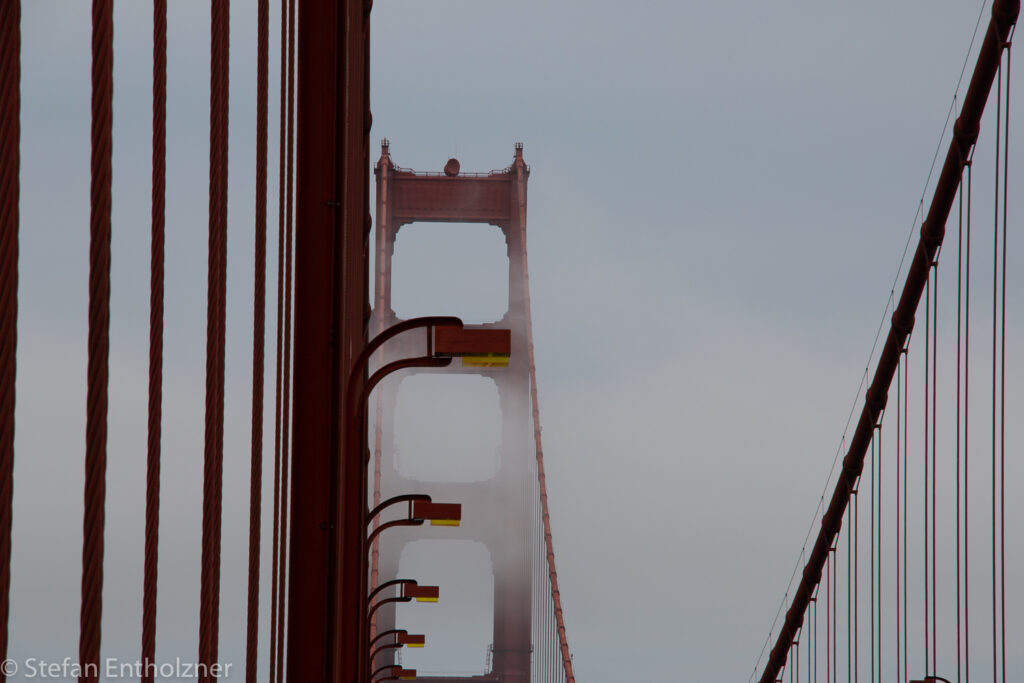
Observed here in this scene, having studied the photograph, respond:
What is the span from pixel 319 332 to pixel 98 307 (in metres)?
2.41

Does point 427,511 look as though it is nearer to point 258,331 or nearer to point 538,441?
point 258,331

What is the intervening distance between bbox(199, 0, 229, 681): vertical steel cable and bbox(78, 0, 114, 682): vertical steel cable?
26.4 inches

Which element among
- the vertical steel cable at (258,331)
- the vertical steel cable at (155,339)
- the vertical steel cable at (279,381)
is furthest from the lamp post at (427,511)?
the vertical steel cable at (155,339)

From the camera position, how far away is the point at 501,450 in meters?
25.7

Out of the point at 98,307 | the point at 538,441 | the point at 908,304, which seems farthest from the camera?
the point at 538,441

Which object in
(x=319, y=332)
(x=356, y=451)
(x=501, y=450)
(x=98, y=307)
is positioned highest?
(x=98, y=307)

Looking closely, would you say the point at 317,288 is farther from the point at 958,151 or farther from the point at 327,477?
the point at 958,151

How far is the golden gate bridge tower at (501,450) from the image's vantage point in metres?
24.5

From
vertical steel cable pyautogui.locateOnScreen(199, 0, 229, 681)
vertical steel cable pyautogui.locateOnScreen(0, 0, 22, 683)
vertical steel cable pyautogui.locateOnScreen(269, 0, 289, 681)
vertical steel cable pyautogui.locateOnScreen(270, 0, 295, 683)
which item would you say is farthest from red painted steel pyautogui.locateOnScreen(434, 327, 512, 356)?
vertical steel cable pyautogui.locateOnScreen(0, 0, 22, 683)

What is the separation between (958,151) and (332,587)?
7628mm

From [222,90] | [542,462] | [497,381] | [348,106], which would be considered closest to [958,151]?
[348,106]

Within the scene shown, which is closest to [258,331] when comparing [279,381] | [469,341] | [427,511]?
[279,381]

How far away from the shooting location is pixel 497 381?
2630 cm

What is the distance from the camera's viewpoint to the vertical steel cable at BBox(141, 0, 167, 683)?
1.97 meters
